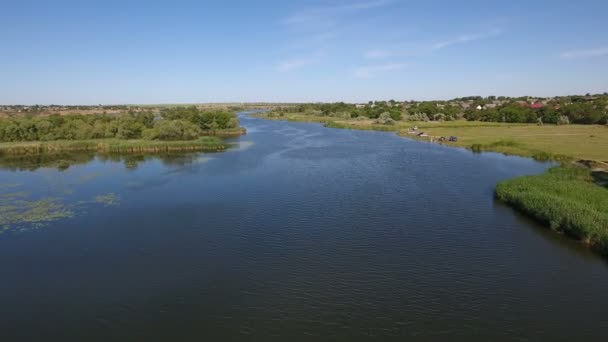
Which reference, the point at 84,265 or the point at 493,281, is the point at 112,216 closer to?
the point at 84,265

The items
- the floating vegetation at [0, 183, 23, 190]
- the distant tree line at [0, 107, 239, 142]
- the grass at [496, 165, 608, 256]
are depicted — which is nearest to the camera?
the grass at [496, 165, 608, 256]

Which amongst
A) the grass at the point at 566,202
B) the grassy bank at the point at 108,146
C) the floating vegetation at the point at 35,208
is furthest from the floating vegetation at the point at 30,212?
the grass at the point at 566,202

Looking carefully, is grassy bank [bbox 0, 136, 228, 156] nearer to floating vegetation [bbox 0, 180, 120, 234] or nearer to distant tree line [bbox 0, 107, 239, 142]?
distant tree line [bbox 0, 107, 239, 142]

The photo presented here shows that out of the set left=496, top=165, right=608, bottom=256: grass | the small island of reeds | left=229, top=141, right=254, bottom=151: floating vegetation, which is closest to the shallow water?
left=496, top=165, right=608, bottom=256: grass

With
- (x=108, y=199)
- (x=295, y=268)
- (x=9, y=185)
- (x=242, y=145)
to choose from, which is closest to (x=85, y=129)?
(x=242, y=145)

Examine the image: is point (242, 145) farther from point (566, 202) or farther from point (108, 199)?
point (566, 202)

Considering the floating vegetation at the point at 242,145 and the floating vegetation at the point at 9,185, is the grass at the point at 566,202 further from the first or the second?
the floating vegetation at the point at 9,185
